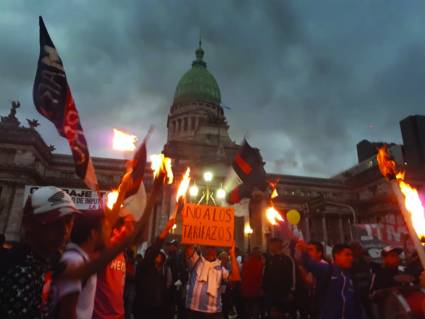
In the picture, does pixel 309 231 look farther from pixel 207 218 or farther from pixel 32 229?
pixel 32 229

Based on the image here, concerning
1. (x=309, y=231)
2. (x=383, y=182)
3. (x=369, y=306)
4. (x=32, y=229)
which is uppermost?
(x=383, y=182)

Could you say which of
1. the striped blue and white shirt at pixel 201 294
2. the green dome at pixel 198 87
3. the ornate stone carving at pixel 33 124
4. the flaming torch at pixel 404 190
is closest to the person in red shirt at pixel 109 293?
the striped blue and white shirt at pixel 201 294

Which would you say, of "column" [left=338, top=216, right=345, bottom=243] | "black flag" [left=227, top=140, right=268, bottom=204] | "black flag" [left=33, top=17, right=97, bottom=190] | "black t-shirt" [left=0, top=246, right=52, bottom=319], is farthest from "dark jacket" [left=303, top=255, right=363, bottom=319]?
"column" [left=338, top=216, right=345, bottom=243]

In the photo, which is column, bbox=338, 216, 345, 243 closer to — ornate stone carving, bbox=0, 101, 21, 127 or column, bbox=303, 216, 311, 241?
column, bbox=303, 216, 311, 241

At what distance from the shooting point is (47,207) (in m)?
2.46

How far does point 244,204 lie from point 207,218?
2766 cm

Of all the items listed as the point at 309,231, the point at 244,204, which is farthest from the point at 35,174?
the point at 309,231

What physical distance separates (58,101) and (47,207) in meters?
1.74

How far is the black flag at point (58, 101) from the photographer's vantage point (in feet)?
11.7

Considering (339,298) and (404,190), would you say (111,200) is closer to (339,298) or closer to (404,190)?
(339,298)

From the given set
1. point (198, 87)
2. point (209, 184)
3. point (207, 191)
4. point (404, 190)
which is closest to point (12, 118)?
point (209, 184)

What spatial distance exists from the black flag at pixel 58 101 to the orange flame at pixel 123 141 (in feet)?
1.06

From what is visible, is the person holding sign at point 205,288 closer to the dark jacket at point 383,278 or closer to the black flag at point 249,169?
the dark jacket at point 383,278

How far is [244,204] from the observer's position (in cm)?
3531
